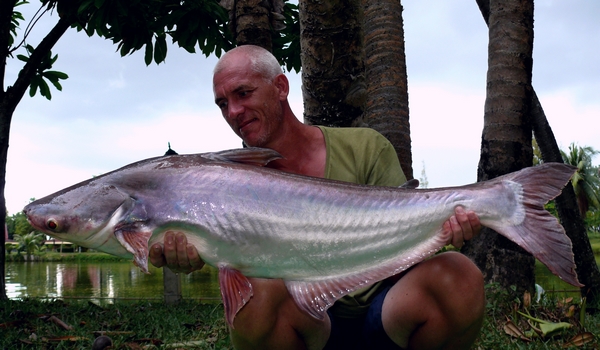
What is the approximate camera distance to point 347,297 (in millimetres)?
2627

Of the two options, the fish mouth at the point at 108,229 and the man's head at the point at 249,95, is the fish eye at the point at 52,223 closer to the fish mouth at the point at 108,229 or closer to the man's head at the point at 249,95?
the fish mouth at the point at 108,229

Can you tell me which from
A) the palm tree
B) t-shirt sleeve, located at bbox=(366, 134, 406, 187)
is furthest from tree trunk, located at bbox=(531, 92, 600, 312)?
the palm tree

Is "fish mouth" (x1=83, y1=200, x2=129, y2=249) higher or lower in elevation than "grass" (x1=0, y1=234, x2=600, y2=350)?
higher

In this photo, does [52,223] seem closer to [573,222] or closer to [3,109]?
[573,222]

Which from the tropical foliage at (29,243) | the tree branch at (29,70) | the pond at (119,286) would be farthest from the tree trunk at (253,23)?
the tropical foliage at (29,243)

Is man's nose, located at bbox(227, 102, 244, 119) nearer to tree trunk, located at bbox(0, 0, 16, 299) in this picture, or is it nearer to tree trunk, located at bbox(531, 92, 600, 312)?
tree trunk, located at bbox(531, 92, 600, 312)

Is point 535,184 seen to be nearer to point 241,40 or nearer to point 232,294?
point 232,294

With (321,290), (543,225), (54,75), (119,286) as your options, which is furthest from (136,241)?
(119,286)

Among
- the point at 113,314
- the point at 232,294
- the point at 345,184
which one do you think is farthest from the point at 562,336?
the point at 113,314

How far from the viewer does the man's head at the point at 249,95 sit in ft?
8.98

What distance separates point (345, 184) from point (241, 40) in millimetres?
3039

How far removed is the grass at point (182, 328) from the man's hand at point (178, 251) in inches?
68.0

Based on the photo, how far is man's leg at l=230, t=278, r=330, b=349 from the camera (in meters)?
2.33

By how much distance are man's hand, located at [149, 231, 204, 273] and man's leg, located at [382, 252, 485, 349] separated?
0.84 meters
